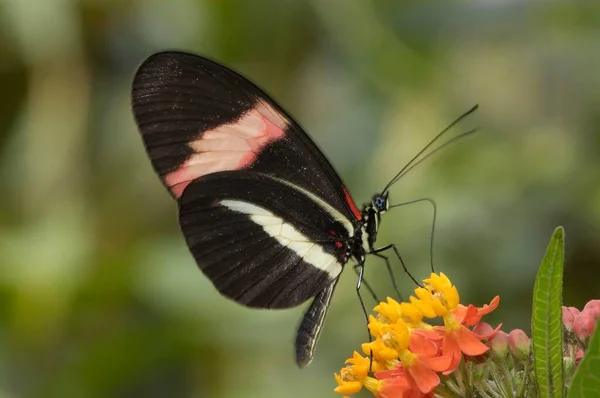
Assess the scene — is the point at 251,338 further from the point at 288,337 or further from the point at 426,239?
the point at 426,239

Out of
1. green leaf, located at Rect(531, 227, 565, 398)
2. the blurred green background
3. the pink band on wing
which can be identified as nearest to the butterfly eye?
the pink band on wing

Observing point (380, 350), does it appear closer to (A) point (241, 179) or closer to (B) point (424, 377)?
(B) point (424, 377)

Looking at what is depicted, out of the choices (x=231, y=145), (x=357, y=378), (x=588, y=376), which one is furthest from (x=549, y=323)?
(x=231, y=145)

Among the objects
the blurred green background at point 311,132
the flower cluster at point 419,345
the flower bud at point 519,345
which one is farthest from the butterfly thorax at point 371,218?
the blurred green background at point 311,132

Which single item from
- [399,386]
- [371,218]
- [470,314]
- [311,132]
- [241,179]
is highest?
[311,132]

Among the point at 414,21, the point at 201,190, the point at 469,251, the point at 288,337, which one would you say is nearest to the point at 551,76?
the point at 414,21
